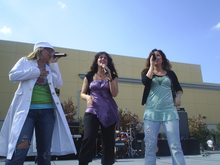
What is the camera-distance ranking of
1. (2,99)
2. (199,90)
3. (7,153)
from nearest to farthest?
(7,153)
(2,99)
(199,90)

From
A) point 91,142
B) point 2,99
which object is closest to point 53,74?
point 91,142

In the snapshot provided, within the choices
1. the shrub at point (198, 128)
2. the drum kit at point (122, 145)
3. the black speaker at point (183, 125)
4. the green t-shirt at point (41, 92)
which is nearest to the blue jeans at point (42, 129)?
the green t-shirt at point (41, 92)

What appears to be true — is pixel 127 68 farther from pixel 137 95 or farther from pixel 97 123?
pixel 97 123

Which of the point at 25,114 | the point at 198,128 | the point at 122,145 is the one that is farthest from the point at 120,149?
the point at 198,128

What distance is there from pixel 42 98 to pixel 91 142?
0.74 metres

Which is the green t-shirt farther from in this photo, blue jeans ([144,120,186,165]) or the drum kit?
the drum kit

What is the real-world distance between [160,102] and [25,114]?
153cm

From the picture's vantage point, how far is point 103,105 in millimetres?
2129

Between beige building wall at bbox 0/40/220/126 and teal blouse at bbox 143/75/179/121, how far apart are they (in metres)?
11.0

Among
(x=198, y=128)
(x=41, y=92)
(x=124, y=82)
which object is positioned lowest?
(x=198, y=128)

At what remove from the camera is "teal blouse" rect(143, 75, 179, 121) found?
2068mm

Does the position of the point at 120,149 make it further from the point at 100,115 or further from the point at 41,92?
the point at 41,92

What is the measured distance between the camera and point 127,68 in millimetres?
14930

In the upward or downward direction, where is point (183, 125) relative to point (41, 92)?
downward
